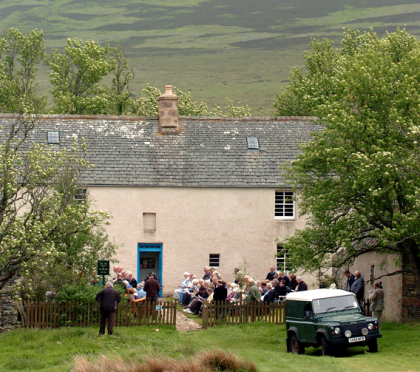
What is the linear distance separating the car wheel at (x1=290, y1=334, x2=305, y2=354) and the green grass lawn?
212 mm

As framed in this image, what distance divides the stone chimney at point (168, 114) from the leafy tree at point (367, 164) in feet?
46.9

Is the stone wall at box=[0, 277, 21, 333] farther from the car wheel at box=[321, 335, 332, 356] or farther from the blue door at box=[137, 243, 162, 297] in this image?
the blue door at box=[137, 243, 162, 297]

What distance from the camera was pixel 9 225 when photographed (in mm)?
18203

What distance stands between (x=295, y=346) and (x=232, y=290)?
9494mm

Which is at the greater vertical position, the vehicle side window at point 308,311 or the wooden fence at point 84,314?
the vehicle side window at point 308,311


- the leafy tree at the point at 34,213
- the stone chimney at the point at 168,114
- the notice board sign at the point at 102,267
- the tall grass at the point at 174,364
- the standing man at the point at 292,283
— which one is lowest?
the tall grass at the point at 174,364

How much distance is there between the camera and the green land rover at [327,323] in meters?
18.2

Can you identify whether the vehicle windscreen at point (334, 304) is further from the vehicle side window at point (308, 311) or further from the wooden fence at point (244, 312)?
the wooden fence at point (244, 312)

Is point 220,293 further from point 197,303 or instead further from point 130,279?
point 130,279

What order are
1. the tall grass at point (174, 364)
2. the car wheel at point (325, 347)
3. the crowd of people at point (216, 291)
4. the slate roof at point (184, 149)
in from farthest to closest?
1. the slate roof at point (184, 149)
2. the crowd of people at point (216, 291)
3. the car wheel at point (325, 347)
4. the tall grass at point (174, 364)

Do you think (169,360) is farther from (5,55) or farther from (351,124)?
(5,55)

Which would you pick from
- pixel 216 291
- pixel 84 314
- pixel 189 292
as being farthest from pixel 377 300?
pixel 84 314

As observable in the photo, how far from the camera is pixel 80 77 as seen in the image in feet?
193

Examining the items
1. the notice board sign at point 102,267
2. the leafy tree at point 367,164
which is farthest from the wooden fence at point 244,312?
the notice board sign at point 102,267
